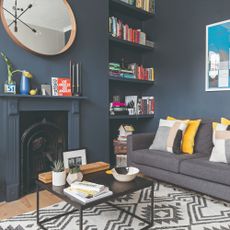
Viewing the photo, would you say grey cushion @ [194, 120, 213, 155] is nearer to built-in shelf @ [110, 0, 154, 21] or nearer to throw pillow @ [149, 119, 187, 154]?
throw pillow @ [149, 119, 187, 154]

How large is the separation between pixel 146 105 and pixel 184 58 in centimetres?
97

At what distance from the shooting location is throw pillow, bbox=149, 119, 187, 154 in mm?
2827

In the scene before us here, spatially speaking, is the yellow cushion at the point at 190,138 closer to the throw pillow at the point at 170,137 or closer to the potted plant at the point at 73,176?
the throw pillow at the point at 170,137

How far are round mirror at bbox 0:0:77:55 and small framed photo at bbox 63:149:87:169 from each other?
1229mm

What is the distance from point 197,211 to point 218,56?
2.13 metres

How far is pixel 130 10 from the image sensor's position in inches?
153

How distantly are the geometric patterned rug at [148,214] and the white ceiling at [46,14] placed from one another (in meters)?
2.01

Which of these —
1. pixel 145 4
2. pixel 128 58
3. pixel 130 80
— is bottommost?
pixel 130 80

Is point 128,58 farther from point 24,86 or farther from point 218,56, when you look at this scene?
point 24,86

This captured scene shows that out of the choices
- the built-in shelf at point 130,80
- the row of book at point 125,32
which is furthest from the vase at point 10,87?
the row of book at point 125,32

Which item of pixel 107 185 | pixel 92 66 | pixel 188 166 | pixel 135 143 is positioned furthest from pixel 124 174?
pixel 92 66

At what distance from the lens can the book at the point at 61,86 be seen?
2.82 meters

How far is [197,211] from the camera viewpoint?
84.7 inches

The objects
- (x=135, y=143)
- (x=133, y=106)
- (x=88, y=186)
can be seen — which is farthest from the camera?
(x=133, y=106)
